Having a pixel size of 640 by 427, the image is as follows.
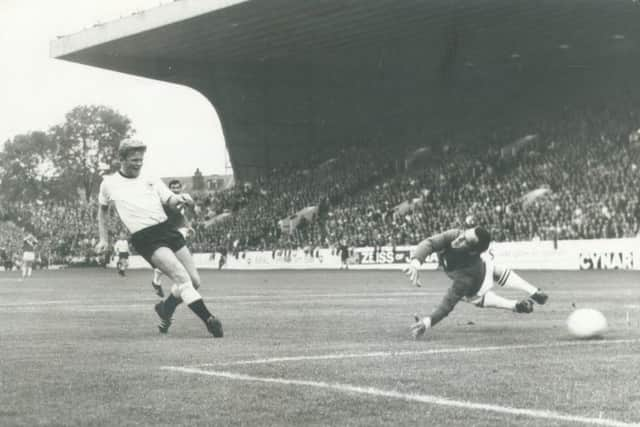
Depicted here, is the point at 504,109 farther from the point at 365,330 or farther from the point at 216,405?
the point at 216,405

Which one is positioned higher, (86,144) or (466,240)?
(86,144)

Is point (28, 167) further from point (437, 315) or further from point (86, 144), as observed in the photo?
point (437, 315)

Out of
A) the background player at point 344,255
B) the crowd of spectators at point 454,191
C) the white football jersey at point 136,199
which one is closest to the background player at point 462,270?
the white football jersey at point 136,199

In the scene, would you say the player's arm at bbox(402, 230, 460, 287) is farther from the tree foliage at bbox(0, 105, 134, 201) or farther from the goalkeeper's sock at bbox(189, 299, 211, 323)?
the tree foliage at bbox(0, 105, 134, 201)

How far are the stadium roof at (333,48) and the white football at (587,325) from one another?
112 ft

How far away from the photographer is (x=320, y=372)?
7.61m

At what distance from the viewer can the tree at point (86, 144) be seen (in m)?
88.8

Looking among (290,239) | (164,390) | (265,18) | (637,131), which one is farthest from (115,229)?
(164,390)

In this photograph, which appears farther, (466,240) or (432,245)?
(466,240)

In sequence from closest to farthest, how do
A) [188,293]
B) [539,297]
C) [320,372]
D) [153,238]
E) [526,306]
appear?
[320,372] < [188,293] < [153,238] < [526,306] < [539,297]

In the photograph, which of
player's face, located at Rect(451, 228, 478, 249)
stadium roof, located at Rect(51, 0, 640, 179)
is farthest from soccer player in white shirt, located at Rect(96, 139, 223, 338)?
stadium roof, located at Rect(51, 0, 640, 179)

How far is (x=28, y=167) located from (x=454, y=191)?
6016cm

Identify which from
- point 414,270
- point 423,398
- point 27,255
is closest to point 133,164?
point 414,270

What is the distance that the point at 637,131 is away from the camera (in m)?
39.8
